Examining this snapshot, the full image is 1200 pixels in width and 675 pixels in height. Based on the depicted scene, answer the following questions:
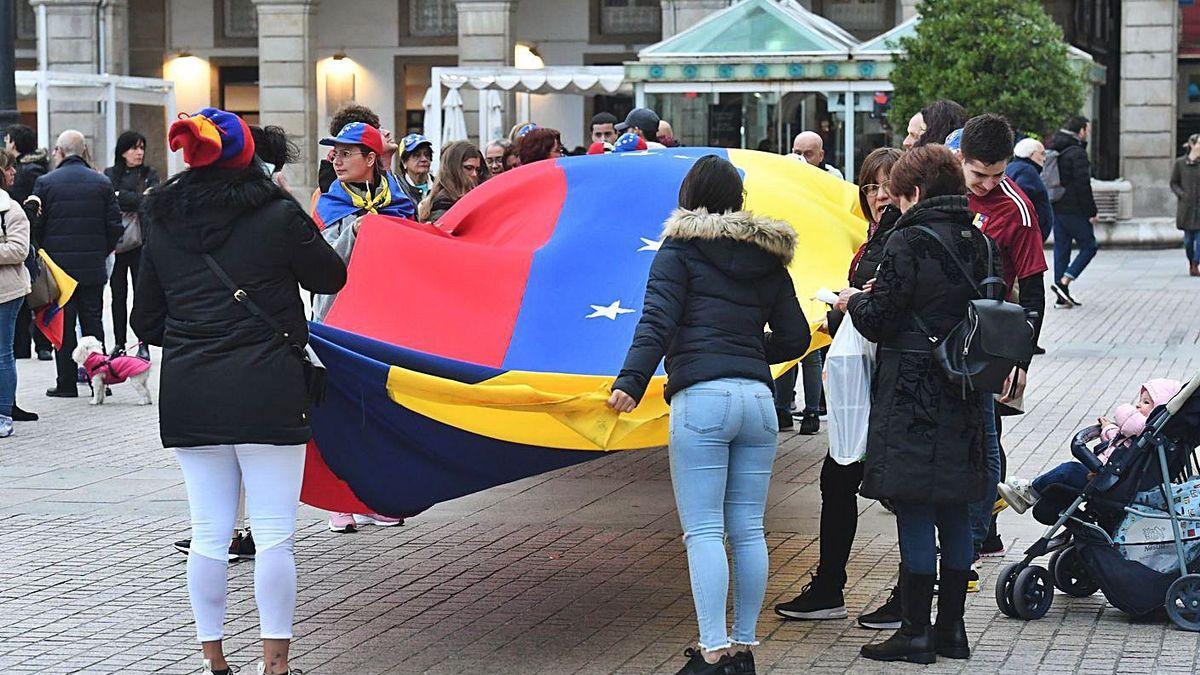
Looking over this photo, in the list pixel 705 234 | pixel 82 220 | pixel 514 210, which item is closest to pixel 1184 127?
pixel 82 220

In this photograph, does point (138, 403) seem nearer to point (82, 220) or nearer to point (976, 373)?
point (82, 220)

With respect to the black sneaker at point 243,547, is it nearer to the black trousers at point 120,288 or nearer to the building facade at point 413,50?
the black trousers at point 120,288

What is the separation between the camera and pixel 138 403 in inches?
555

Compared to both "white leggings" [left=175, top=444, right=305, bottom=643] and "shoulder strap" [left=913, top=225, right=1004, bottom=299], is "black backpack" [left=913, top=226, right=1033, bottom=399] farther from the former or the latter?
"white leggings" [left=175, top=444, right=305, bottom=643]

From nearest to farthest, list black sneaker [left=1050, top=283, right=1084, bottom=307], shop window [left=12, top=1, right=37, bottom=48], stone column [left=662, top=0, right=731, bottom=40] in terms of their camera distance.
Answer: black sneaker [left=1050, top=283, right=1084, bottom=307]
stone column [left=662, top=0, right=731, bottom=40]
shop window [left=12, top=1, right=37, bottom=48]

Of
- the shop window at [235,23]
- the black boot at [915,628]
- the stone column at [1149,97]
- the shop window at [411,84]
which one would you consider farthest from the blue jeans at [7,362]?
the shop window at [235,23]

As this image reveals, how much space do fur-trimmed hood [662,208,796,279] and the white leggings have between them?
153 cm

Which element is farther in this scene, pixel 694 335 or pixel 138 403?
pixel 138 403

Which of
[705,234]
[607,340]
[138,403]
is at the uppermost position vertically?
[705,234]

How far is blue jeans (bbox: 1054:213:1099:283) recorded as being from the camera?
20.4m

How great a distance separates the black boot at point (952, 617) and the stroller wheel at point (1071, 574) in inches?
30.4

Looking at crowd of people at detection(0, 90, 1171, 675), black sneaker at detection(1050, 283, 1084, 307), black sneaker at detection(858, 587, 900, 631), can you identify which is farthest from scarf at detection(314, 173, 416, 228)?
black sneaker at detection(1050, 283, 1084, 307)

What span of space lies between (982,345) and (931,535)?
2.45 feet

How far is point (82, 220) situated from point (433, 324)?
7.20 meters
